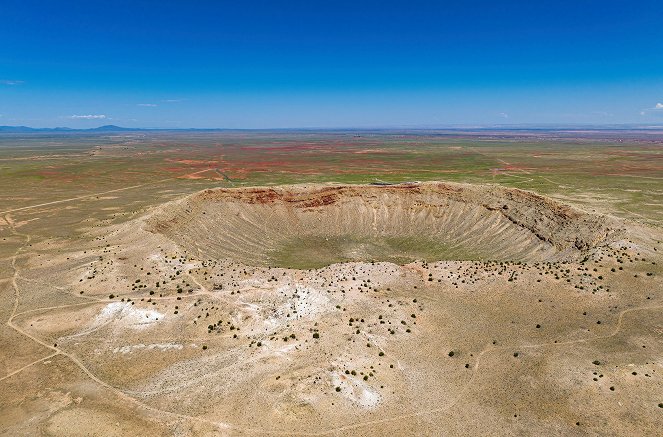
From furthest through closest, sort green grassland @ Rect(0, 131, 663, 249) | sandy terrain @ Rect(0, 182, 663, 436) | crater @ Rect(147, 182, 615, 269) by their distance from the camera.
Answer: green grassland @ Rect(0, 131, 663, 249) < crater @ Rect(147, 182, 615, 269) < sandy terrain @ Rect(0, 182, 663, 436)

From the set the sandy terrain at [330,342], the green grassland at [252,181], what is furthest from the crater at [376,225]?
the green grassland at [252,181]

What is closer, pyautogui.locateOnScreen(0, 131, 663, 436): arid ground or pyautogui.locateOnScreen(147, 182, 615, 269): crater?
pyautogui.locateOnScreen(0, 131, 663, 436): arid ground

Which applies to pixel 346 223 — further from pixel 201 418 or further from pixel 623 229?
pixel 201 418

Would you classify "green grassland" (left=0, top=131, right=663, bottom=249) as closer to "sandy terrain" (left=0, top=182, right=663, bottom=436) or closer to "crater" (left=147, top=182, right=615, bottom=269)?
"crater" (left=147, top=182, right=615, bottom=269)

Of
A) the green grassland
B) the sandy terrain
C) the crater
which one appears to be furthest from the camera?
the green grassland

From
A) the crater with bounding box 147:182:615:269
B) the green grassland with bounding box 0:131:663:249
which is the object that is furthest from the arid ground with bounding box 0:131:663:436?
the green grassland with bounding box 0:131:663:249

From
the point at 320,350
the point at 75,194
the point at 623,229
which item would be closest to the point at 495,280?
the point at 320,350

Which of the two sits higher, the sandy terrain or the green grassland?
the green grassland

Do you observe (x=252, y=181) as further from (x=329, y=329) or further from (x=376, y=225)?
(x=329, y=329)
